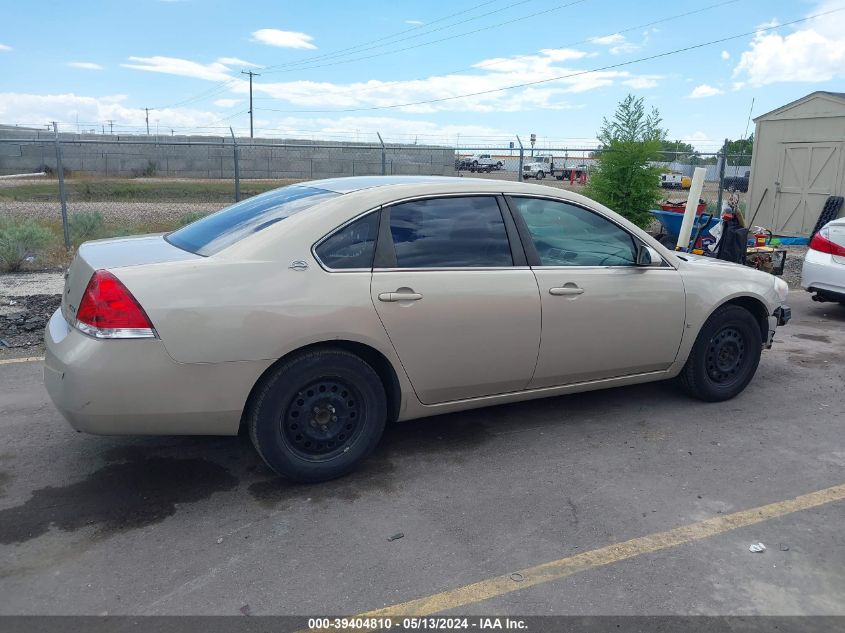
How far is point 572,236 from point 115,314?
275cm

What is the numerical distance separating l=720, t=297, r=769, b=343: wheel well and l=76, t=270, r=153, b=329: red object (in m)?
3.92

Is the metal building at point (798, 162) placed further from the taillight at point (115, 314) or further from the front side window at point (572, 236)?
the taillight at point (115, 314)

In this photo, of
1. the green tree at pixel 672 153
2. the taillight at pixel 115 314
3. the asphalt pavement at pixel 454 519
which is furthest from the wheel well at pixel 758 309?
the green tree at pixel 672 153

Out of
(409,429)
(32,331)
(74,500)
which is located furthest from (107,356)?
(32,331)

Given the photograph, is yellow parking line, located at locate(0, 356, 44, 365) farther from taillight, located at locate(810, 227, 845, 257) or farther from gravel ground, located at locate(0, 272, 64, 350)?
taillight, located at locate(810, 227, 845, 257)

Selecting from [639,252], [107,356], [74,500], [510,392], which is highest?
[639,252]

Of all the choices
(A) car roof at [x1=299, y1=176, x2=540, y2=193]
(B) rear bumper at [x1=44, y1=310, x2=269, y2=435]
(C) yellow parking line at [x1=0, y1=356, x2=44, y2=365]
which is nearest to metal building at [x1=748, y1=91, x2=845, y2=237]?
(A) car roof at [x1=299, y1=176, x2=540, y2=193]

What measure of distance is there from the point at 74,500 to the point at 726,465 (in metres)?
3.63

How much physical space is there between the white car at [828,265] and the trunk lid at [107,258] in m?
7.16

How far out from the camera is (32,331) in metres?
6.59

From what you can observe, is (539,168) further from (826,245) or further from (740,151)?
(826,245)

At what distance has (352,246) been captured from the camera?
3.83 meters

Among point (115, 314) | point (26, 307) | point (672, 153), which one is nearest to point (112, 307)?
point (115, 314)

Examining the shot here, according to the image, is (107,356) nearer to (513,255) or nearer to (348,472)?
(348,472)
